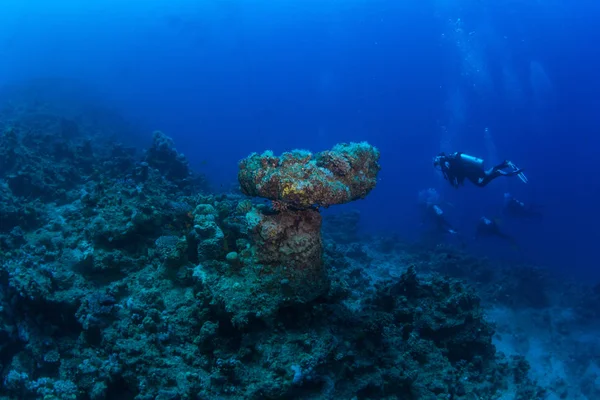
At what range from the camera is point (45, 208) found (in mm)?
8641


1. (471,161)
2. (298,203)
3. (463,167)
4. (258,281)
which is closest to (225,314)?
(258,281)

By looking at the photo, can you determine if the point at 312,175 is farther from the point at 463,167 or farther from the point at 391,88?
the point at 391,88

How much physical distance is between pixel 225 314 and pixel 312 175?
187 centimetres

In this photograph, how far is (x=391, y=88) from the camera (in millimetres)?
110562

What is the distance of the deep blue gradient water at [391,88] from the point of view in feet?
141

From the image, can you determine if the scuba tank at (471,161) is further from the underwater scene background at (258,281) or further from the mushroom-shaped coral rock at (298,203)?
the mushroom-shaped coral rock at (298,203)

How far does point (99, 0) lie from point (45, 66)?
114633 mm

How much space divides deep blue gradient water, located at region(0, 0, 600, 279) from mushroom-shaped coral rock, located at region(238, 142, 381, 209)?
65.0 ft

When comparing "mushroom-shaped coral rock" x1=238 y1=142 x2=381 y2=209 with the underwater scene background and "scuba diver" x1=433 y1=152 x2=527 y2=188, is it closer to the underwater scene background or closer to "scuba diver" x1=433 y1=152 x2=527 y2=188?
the underwater scene background

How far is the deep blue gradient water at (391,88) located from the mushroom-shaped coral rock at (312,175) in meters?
19.8

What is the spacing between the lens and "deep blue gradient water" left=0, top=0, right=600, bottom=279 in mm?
42969

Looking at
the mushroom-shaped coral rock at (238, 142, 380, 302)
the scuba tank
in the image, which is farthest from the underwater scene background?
the scuba tank

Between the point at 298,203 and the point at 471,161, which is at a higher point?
the point at 471,161

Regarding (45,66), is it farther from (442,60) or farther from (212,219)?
(442,60)
